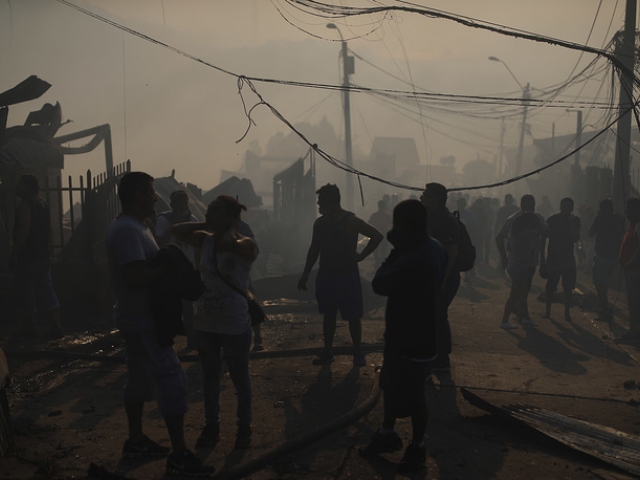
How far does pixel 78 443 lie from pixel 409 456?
7.71 ft

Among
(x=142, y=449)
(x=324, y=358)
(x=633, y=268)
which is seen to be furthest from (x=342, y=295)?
(x=633, y=268)

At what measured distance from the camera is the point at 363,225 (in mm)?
7051

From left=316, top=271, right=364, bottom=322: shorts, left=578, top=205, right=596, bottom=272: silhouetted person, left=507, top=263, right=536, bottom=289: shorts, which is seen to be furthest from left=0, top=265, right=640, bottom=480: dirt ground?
left=578, top=205, right=596, bottom=272: silhouetted person

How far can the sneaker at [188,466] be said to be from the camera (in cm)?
412

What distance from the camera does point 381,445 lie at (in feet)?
15.1

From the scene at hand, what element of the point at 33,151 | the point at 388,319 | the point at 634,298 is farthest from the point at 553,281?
the point at 33,151

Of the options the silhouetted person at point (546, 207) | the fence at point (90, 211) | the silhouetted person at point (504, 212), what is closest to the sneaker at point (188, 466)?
the fence at point (90, 211)

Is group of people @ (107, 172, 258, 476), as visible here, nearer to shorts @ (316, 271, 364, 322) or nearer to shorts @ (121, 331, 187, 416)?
shorts @ (121, 331, 187, 416)

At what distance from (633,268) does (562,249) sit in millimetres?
1771

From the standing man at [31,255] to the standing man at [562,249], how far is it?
Answer: 7.29 meters

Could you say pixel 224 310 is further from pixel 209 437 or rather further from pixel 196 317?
pixel 209 437

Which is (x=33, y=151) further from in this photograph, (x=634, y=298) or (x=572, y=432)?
(x=572, y=432)

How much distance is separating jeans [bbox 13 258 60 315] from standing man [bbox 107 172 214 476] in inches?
196

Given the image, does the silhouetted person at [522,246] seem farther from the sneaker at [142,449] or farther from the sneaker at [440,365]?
the sneaker at [142,449]
